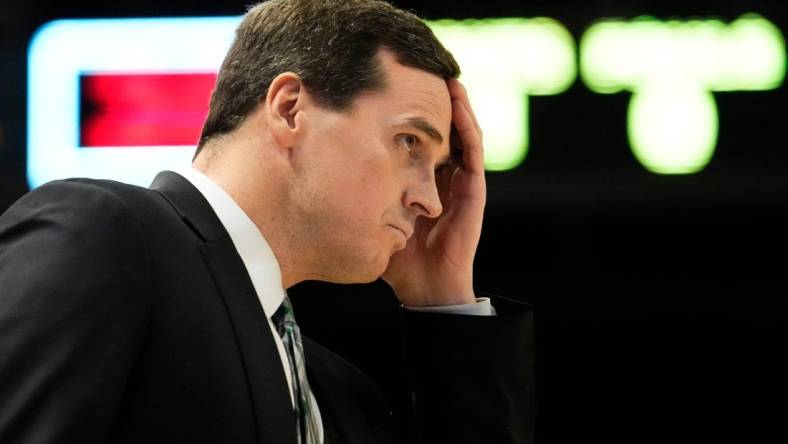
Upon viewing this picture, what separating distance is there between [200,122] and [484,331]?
145cm

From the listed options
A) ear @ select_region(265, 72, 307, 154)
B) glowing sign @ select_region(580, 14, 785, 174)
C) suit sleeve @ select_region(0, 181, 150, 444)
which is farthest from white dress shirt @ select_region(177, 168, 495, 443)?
glowing sign @ select_region(580, 14, 785, 174)

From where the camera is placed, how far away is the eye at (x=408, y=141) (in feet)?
6.23

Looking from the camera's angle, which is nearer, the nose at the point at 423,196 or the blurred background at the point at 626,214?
the nose at the point at 423,196

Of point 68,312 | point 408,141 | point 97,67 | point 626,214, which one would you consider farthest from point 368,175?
point 97,67

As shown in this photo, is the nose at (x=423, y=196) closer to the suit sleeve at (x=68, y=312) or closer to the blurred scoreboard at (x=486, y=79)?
the suit sleeve at (x=68, y=312)

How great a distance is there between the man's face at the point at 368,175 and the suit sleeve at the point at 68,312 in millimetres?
383

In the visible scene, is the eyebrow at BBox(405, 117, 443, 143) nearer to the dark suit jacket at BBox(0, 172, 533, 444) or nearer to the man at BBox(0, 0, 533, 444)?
the man at BBox(0, 0, 533, 444)

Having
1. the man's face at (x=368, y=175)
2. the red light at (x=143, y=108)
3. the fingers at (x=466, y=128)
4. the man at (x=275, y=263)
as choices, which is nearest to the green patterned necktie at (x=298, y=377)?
the man at (x=275, y=263)

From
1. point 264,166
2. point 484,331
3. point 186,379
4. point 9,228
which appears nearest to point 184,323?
point 186,379

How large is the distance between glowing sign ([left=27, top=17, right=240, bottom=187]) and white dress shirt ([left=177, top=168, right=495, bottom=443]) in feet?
5.06

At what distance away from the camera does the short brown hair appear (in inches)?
73.9

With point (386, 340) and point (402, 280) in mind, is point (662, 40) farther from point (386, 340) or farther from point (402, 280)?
point (402, 280)

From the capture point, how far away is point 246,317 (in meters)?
1.62

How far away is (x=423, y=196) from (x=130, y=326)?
63 cm
